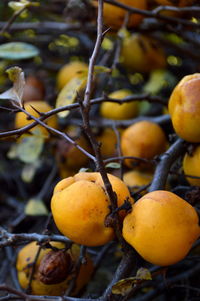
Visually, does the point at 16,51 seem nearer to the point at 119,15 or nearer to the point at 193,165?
the point at 119,15

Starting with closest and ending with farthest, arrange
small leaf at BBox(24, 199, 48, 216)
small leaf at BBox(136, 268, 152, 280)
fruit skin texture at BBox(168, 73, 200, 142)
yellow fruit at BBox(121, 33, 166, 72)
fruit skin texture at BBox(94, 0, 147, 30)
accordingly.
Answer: small leaf at BBox(136, 268, 152, 280) → fruit skin texture at BBox(168, 73, 200, 142) → fruit skin texture at BBox(94, 0, 147, 30) → small leaf at BBox(24, 199, 48, 216) → yellow fruit at BBox(121, 33, 166, 72)

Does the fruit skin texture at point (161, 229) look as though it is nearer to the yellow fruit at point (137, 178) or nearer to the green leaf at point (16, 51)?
the yellow fruit at point (137, 178)

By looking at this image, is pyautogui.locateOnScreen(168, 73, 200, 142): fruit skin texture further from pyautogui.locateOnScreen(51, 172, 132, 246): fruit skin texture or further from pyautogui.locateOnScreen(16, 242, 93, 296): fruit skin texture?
pyautogui.locateOnScreen(16, 242, 93, 296): fruit skin texture

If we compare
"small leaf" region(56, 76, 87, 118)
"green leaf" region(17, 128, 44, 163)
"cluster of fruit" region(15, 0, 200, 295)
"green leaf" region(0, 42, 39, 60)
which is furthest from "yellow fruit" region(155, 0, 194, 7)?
"green leaf" region(17, 128, 44, 163)

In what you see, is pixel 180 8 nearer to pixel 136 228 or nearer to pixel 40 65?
pixel 136 228

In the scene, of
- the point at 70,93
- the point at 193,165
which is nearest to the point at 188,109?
the point at 193,165

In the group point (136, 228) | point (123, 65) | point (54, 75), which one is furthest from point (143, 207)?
point (54, 75)
